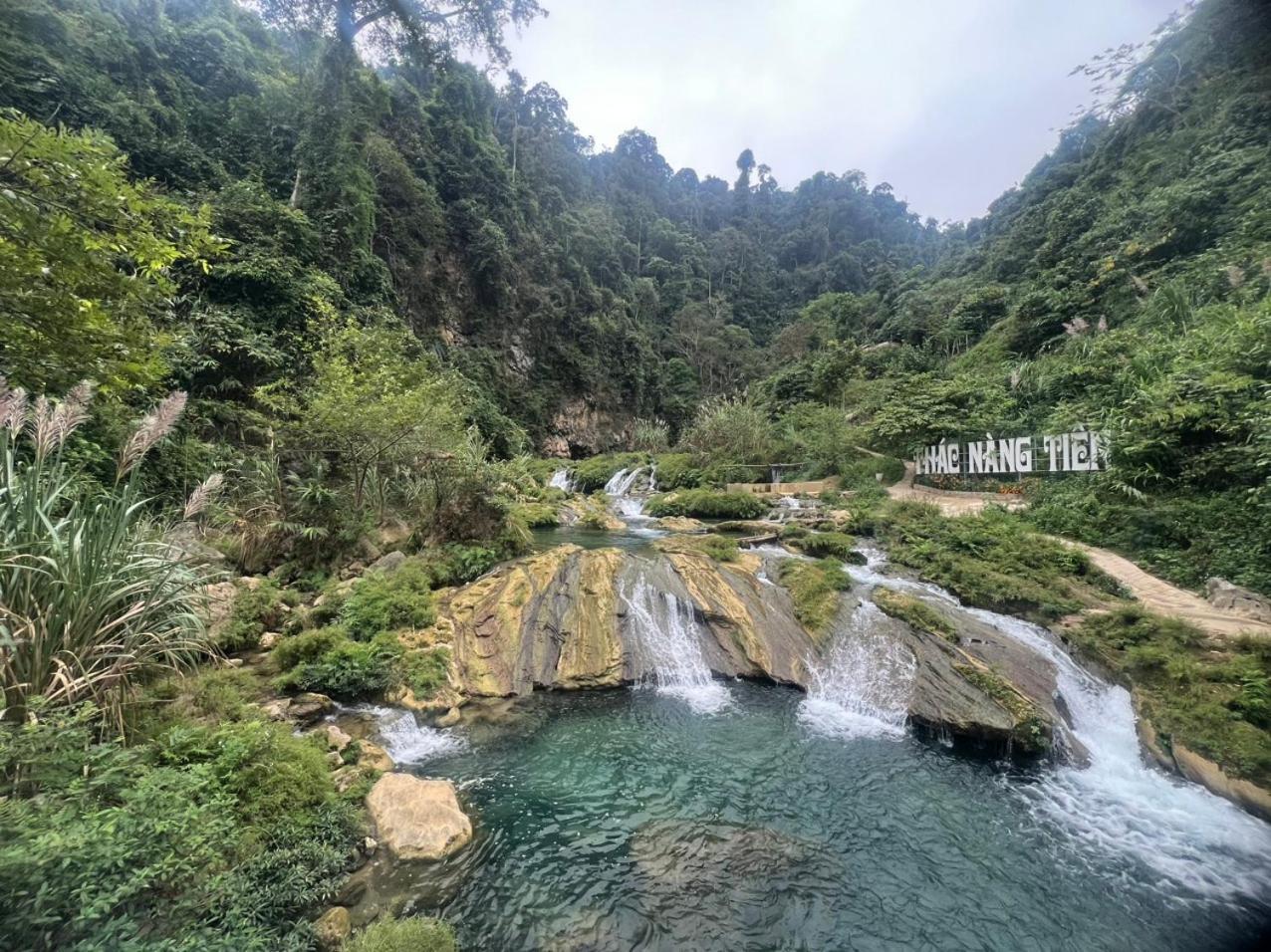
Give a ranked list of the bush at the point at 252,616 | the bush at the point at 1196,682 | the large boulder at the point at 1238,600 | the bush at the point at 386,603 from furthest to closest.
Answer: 1. the bush at the point at 386,603
2. the large boulder at the point at 1238,600
3. the bush at the point at 252,616
4. the bush at the point at 1196,682

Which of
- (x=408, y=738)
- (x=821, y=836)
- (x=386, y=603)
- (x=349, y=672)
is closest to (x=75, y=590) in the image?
(x=349, y=672)

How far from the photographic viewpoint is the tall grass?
291 cm

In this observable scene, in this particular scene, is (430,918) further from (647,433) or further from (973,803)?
(647,433)

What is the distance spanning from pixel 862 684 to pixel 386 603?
22.7ft

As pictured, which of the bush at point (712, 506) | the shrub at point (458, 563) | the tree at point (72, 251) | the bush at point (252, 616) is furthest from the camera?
the bush at point (712, 506)

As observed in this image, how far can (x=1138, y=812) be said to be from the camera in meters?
4.75

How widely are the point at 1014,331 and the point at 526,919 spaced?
93.7 ft

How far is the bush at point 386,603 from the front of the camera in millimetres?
6828

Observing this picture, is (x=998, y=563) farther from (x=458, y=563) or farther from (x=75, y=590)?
(x=75, y=590)

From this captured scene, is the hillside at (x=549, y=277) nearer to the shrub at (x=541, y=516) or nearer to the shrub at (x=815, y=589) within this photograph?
the shrub at (x=541, y=516)

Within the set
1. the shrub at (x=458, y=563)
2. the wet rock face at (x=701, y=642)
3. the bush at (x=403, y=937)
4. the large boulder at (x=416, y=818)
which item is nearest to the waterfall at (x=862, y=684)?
the wet rock face at (x=701, y=642)

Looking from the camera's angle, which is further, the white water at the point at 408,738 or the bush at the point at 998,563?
the bush at the point at 998,563

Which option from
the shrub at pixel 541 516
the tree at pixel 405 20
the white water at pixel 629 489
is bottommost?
the shrub at pixel 541 516

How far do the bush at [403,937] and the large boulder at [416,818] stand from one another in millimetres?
711
